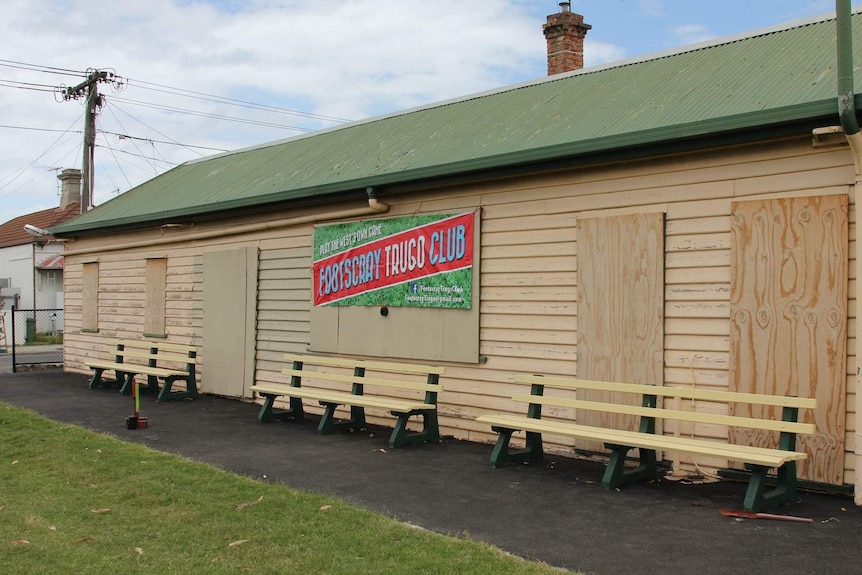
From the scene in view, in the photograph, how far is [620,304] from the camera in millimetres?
7898

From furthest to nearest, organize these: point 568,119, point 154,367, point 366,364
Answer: point 154,367, point 366,364, point 568,119

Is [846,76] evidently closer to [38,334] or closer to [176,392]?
[176,392]

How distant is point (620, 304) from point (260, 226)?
247 inches

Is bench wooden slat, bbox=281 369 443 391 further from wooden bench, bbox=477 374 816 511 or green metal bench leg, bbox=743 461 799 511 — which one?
green metal bench leg, bbox=743 461 799 511

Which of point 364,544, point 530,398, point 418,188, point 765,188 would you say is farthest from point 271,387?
point 765,188

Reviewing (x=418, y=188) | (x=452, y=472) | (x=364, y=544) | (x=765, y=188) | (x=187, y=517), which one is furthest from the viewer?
(x=418, y=188)

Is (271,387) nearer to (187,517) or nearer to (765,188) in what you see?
(187,517)

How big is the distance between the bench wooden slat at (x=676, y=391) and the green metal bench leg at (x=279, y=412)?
3.49 m

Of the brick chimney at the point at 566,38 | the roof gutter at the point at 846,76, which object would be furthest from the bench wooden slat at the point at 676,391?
the brick chimney at the point at 566,38

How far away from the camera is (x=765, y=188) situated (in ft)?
23.0

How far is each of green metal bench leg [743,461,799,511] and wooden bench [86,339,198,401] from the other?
29.3 feet

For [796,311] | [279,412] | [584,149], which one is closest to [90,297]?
[279,412]

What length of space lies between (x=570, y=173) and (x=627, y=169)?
639mm

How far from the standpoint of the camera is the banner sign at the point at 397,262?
31.0ft
